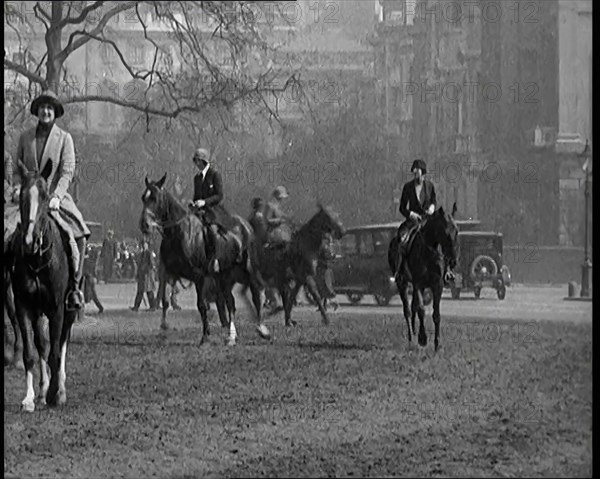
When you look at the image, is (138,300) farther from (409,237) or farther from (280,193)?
(409,237)

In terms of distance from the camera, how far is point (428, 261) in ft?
24.7

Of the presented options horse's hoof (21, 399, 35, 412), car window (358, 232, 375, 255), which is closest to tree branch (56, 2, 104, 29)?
car window (358, 232, 375, 255)

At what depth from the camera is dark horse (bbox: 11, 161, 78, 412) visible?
7348 mm

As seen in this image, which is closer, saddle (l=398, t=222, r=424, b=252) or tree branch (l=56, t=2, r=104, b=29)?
saddle (l=398, t=222, r=424, b=252)

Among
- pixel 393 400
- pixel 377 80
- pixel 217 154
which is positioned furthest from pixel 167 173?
pixel 393 400

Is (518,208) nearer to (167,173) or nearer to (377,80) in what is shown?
(377,80)

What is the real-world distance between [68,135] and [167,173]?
2.18ft

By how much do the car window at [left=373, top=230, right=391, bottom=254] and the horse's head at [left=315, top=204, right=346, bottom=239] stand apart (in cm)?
20

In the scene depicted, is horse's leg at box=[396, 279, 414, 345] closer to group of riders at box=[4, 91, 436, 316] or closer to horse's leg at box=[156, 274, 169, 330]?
group of riders at box=[4, 91, 436, 316]

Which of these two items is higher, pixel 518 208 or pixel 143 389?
pixel 518 208

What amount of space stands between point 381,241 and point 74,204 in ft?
6.39

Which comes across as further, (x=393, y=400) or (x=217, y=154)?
(x=217, y=154)

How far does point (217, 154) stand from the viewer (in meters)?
7.86

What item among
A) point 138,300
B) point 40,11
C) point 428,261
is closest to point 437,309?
point 428,261
